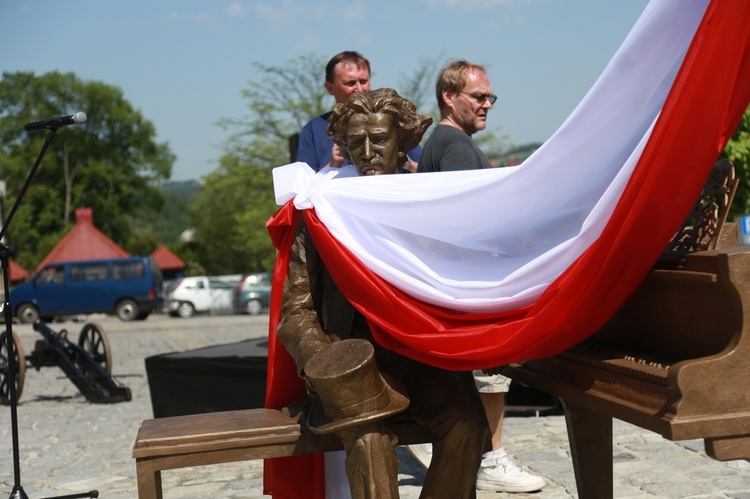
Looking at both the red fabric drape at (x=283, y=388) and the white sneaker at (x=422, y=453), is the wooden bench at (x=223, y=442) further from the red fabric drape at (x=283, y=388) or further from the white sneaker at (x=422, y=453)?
the white sneaker at (x=422, y=453)

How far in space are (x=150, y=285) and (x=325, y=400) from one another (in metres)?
24.9

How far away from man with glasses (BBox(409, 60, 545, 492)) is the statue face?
775mm

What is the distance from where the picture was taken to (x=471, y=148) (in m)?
4.37

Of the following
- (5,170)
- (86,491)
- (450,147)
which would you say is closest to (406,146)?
(450,147)

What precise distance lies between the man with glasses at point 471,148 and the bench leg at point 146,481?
1834 mm

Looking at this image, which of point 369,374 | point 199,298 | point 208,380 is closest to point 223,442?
point 369,374

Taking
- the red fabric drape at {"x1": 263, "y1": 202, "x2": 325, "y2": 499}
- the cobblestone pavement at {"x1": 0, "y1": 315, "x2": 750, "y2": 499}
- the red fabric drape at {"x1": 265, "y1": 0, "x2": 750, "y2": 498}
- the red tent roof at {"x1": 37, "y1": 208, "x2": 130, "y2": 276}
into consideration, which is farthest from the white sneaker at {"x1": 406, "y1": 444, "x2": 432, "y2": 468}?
the red tent roof at {"x1": 37, "y1": 208, "x2": 130, "y2": 276}

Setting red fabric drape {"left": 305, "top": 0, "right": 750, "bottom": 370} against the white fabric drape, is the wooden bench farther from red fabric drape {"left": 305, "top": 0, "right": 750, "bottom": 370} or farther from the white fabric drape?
the white fabric drape

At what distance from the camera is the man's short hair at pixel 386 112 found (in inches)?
138

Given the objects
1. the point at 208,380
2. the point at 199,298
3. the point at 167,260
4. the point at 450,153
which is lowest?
the point at 167,260

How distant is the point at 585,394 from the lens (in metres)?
2.94

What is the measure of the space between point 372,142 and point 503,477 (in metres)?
2.17

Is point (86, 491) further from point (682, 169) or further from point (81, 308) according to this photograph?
point (81, 308)

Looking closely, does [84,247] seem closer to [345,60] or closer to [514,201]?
[345,60]
